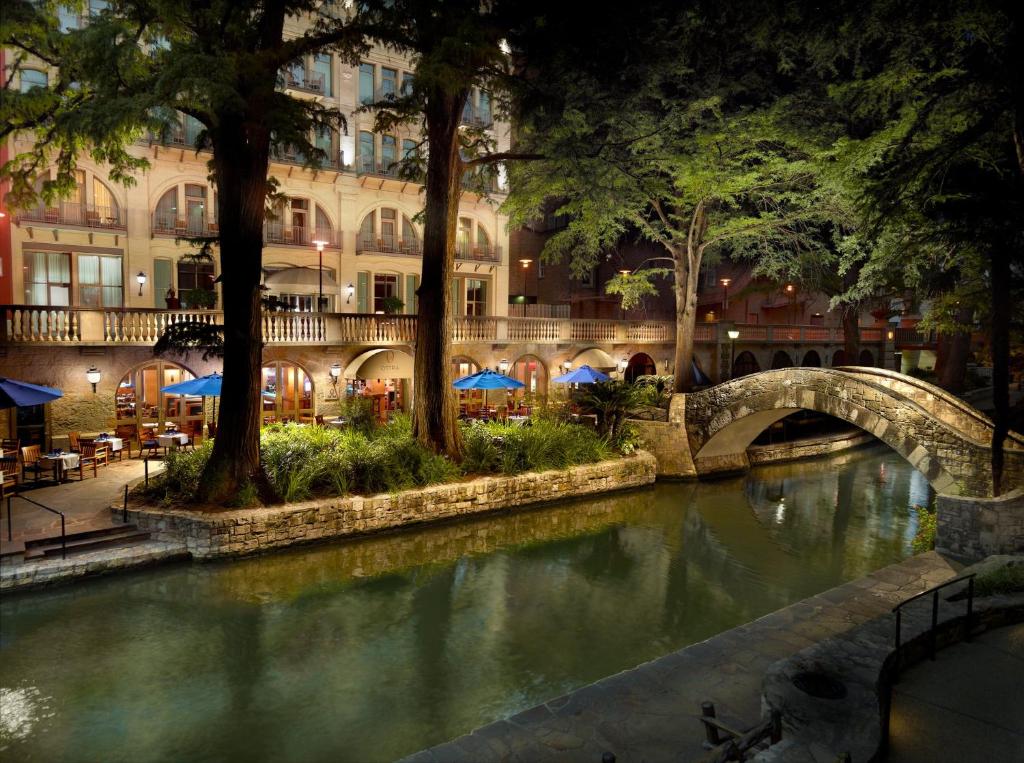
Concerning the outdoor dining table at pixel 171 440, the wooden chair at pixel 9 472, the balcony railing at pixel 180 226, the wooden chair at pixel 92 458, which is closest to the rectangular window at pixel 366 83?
the balcony railing at pixel 180 226

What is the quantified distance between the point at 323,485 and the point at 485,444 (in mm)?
4750

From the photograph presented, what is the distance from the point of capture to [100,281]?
74.6ft

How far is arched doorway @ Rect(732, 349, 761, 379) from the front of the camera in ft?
120

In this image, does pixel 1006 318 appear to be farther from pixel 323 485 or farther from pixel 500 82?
pixel 323 485

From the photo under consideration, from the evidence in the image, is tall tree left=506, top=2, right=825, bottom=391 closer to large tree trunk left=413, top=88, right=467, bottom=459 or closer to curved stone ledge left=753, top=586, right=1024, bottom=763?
large tree trunk left=413, top=88, right=467, bottom=459

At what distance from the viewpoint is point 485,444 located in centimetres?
1812

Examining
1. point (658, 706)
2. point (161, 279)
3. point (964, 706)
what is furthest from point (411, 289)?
point (964, 706)

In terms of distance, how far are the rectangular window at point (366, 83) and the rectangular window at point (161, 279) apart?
10391 millimetres

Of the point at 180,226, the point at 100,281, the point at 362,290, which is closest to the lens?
the point at 100,281

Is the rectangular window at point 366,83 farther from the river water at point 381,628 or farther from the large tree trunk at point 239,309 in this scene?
the river water at point 381,628

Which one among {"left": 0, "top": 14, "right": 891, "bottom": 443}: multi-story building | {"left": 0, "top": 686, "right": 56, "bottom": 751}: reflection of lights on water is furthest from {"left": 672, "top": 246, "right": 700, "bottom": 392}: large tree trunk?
{"left": 0, "top": 686, "right": 56, "bottom": 751}: reflection of lights on water

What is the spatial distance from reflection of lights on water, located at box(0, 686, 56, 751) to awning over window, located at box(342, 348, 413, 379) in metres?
14.2

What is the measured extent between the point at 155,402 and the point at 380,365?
7279 millimetres

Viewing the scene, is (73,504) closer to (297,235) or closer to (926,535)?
(297,235)
